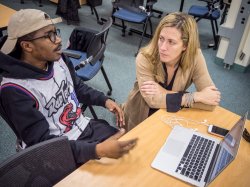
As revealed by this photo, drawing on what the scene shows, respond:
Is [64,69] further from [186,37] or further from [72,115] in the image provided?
[186,37]

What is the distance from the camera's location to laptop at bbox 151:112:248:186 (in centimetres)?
108

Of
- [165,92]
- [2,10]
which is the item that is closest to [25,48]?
[165,92]

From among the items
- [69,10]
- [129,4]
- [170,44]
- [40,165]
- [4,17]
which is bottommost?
[69,10]

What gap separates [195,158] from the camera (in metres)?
1.20

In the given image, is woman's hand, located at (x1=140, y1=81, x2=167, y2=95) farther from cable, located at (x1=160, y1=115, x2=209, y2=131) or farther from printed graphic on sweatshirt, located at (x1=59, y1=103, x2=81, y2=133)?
printed graphic on sweatshirt, located at (x1=59, y1=103, x2=81, y2=133)

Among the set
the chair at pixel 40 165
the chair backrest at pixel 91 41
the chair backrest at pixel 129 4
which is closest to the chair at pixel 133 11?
the chair backrest at pixel 129 4

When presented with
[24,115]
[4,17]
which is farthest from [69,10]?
[24,115]

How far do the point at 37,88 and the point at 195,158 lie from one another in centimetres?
78

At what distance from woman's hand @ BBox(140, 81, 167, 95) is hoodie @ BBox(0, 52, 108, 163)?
0.42 meters

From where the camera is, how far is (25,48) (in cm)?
121

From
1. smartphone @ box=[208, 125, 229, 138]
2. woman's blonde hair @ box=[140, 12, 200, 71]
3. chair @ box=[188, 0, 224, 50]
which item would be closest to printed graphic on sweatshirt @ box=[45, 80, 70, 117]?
woman's blonde hair @ box=[140, 12, 200, 71]

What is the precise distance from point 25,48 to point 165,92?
2.60 feet

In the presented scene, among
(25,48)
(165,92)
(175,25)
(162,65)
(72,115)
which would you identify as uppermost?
(175,25)

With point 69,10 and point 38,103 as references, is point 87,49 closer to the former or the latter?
point 38,103
